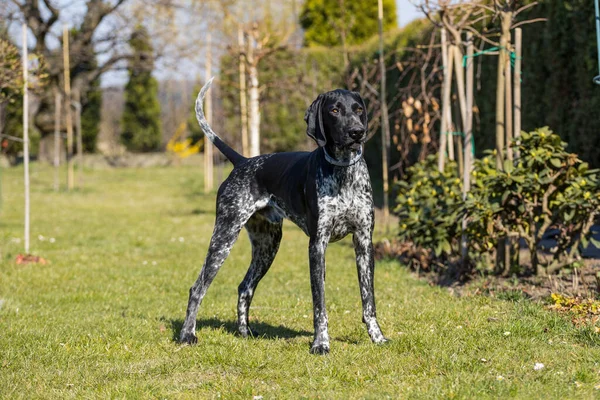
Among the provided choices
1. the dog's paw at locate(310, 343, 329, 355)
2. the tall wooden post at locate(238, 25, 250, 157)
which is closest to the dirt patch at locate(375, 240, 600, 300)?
the dog's paw at locate(310, 343, 329, 355)

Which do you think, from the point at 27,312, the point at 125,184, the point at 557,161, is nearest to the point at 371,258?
the point at 557,161

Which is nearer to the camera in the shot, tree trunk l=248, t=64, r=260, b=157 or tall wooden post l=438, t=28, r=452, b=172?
tall wooden post l=438, t=28, r=452, b=172

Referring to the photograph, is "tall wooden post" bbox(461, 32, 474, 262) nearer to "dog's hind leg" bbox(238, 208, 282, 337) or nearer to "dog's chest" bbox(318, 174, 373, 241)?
"dog's hind leg" bbox(238, 208, 282, 337)

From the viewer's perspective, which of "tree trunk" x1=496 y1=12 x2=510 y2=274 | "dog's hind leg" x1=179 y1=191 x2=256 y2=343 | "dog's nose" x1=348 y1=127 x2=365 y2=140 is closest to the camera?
"dog's nose" x1=348 y1=127 x2=365 y2=140

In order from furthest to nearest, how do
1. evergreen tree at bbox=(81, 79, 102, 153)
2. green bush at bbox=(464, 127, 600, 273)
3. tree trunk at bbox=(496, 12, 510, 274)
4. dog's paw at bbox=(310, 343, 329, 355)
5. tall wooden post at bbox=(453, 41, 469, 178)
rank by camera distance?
evergreen tree at bbox=(81, 79, 102, 153) → tall wooden post at bbox=(453, 41, 469, 178) → tree trunk at bbox=(496, 12, 510, 274) → green bush at bbox=(464, 127, 600, 273) → dog's paw at bbox=(310, 343, 329, 355)

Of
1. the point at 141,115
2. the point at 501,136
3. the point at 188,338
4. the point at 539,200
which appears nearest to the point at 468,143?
the point at 501,136

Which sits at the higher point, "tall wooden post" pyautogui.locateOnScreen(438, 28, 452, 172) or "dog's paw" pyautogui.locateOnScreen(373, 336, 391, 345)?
"tall wooden post" pyautogui.locateOnScreen(438, 28, 452, 172)

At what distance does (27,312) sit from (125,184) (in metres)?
15.0

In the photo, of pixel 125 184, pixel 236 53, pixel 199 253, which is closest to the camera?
pixel 199 253

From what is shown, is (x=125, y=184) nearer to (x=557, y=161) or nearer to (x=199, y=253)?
(x=199, y=253)

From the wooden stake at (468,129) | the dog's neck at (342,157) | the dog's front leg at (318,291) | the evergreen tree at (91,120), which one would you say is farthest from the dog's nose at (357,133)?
the evergreen tree at (91,120)

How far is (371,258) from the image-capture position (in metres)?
4.48

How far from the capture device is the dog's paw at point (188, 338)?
4.61 metres

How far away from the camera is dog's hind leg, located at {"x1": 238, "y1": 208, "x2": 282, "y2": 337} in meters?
5.04
